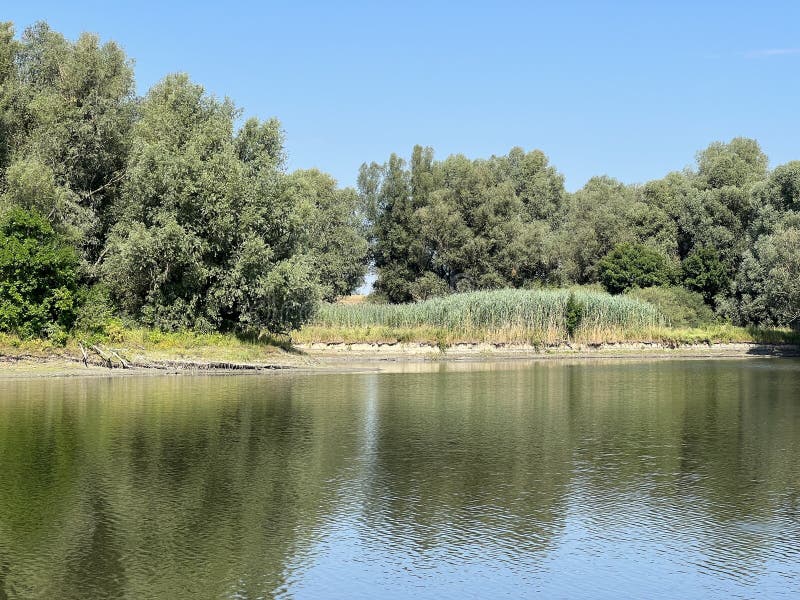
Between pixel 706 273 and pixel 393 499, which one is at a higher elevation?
pixel 706 273

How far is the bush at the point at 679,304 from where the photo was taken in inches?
2813

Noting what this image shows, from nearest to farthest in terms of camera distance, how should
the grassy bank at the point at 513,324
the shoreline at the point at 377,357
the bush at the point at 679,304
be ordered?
the shoreline at the point at 377,357
the grassy bank at the point at 513,324
the bush at the point at 679,304

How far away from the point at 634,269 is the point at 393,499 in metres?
66.3

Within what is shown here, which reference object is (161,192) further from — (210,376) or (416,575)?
(416,575)

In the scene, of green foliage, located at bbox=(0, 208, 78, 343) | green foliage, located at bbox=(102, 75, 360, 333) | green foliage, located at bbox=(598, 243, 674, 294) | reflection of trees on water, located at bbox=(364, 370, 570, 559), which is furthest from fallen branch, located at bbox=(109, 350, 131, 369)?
green foliage, located at bbox=(598, 243, 674, 294)

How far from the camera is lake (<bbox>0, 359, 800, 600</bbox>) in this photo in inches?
487

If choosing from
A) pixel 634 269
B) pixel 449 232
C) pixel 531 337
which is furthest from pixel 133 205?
pixel 634 269

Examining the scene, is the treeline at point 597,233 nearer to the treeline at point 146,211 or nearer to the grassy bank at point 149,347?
the treeline at point 146,211

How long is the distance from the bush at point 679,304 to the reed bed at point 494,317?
973 centimetres

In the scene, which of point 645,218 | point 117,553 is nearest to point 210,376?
point 117,553

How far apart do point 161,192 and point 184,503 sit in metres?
32.0

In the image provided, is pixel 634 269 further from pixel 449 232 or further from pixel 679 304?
pixel 449 232

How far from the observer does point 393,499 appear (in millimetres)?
16734

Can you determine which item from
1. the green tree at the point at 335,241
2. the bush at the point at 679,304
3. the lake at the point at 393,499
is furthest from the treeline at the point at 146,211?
the green tree at the point at 335,241
